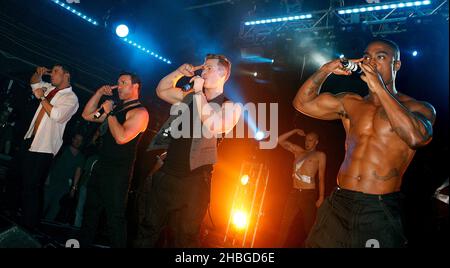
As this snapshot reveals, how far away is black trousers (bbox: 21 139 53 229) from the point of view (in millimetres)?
4148

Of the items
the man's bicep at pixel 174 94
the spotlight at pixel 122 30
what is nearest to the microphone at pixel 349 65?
the man's bicep at pixel 174 94

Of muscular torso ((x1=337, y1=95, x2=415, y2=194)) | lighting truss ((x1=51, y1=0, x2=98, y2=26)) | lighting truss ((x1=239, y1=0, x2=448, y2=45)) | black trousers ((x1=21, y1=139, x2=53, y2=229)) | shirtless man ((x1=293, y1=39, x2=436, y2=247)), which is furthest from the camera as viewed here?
lighting truss ((x1=51, y1=0, x2=98, y2=26))

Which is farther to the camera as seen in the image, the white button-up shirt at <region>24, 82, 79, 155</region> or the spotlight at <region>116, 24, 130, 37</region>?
the spotlight at <region>116, 24, 130, 37</region>

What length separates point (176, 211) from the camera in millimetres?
3137

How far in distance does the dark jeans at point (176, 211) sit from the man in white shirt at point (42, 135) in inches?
77.3

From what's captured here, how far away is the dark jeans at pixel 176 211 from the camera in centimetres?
308

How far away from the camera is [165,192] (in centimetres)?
317

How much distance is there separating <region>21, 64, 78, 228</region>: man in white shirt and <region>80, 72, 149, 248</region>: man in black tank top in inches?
36.4

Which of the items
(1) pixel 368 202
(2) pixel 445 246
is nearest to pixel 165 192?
(1) pixel 368 202

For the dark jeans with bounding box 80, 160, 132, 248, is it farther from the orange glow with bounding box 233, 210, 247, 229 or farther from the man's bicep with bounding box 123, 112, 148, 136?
the orange glow with bounding box 233, 210, 247, 229

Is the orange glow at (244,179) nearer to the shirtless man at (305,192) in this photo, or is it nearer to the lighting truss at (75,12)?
the shirtless man at (305,192)

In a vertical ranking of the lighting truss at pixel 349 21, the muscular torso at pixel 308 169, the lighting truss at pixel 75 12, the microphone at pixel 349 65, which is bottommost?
the muscular torso at pixel 308 169

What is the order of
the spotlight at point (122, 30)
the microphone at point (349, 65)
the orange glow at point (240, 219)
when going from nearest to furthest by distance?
the microphone at point (349, 65), the spotlight at point (122, 30), the orange glow at point (240, 219)

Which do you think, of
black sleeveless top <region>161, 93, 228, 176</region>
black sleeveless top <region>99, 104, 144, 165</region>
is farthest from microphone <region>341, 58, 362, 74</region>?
black sleeveless top <region>99, 104, 144, 165</region>
